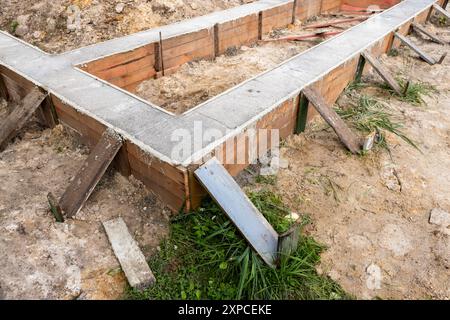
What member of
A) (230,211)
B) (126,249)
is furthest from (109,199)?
(230,211)

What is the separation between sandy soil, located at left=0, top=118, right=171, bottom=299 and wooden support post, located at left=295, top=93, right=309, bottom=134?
2.17 meters

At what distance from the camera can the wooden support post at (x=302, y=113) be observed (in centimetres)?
464

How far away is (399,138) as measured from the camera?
16.1ft

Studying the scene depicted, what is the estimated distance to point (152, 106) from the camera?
4.07 meters

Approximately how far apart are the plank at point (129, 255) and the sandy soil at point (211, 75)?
7.48 feet

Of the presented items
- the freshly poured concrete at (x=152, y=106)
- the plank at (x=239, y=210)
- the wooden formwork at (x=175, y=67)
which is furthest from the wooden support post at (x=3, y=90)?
the plank at (x=239, y=210)

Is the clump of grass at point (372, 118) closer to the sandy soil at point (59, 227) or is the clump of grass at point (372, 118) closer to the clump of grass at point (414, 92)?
the clump of grass at point (414, 92)

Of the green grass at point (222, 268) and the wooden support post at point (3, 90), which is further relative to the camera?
the wooden support post at point (3, 90)

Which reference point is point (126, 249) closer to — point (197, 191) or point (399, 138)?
point (197, 191)

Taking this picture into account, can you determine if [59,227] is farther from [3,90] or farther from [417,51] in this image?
[417,51]

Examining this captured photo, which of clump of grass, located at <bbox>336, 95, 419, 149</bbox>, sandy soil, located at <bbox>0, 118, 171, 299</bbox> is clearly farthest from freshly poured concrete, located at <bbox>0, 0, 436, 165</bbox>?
clump of grass, located at <bbox>336, 95, 419, 149</bbox>

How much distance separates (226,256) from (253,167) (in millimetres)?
1352

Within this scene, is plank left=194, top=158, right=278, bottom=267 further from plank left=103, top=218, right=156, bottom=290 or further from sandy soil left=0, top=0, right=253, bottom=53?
sandy soil left=0, top=0, right=253, bottom=53
